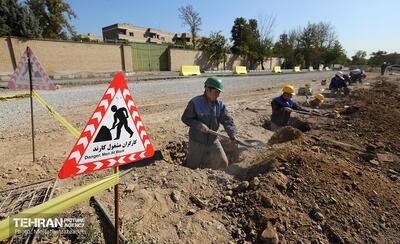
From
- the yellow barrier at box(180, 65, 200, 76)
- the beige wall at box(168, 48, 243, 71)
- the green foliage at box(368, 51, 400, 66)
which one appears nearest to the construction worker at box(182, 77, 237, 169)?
the yellow barrier at box(180, 65, 200, 76)

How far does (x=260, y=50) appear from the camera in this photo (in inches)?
1884

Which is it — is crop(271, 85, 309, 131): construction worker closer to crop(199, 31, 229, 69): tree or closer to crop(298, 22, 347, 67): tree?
crop(199, 31, 229, 69): tree

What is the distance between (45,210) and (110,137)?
70cm

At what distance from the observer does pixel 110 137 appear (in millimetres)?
2270

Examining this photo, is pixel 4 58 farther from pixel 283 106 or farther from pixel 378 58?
pixel 378 58

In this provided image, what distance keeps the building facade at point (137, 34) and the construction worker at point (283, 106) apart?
5476cm

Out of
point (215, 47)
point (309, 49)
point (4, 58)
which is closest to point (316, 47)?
point (309, 49)

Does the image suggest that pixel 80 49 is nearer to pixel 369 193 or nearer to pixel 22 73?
pixel 22 73

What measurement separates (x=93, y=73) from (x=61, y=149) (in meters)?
20.9

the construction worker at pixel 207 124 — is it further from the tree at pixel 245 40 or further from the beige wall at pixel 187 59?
the tree at pixel 245 40

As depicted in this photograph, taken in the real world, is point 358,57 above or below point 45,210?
above

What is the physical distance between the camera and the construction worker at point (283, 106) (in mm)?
6242

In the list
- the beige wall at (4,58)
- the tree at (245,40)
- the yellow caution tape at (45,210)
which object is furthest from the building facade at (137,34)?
the yellow caution tape at (45,210)

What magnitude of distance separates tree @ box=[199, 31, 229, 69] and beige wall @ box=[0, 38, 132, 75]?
44.7ft
